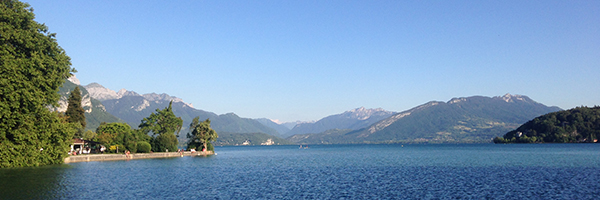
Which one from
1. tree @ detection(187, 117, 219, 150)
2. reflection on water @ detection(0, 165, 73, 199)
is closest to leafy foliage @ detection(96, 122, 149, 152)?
tree @ detection(187, 117, 219, 150)

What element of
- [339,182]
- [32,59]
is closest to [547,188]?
[339,182]

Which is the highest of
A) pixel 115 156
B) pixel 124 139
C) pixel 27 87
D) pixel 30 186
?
pixel 27 87

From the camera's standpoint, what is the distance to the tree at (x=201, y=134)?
120m

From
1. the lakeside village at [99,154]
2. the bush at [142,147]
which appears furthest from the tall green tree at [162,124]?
the bush at [142,147]

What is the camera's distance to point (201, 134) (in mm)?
121250

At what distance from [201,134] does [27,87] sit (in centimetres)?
7490

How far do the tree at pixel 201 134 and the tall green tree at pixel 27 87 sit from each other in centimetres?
6378

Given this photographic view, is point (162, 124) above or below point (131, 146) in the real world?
above

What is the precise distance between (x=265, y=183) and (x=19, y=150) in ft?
104

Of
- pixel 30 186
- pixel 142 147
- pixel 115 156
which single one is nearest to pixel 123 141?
pixel 142 147

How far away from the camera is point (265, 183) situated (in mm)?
42438

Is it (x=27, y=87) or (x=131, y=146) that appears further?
(x=131, y=146)

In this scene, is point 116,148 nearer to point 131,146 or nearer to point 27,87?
point 131,146

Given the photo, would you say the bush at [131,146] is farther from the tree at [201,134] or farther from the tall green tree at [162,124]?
the tree at [201,134]
